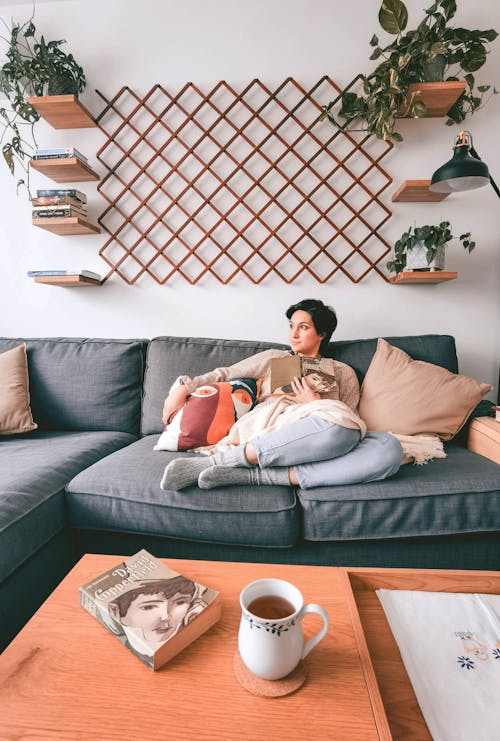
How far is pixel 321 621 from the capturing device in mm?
620

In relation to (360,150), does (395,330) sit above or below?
below

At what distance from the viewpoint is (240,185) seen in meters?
1.92

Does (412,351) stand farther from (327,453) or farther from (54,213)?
(54,213)

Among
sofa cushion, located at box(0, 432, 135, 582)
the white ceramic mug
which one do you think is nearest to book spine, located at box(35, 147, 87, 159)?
sofa cushion, located at box(0, 432, 135, 582)

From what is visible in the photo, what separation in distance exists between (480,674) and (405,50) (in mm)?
2038

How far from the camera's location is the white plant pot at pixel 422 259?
5.56ft

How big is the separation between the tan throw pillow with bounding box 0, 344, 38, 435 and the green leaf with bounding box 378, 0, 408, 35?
1.93 m

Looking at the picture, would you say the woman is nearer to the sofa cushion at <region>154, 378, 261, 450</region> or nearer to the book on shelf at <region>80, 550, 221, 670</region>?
the sofa cushion at <region>154, 378, 261, 450</region>

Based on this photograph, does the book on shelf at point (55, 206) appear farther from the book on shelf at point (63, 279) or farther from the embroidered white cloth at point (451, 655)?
the embroidered white cloth at point (451, 655)

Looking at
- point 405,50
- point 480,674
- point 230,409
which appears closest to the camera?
point 480,674

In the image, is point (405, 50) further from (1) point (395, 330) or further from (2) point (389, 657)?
(2) point (389, 657)

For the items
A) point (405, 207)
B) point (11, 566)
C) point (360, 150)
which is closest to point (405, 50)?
point (360, 150)

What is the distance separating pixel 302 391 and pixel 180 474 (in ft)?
1.74

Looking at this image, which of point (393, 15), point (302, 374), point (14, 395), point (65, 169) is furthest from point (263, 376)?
point (393, 15)
